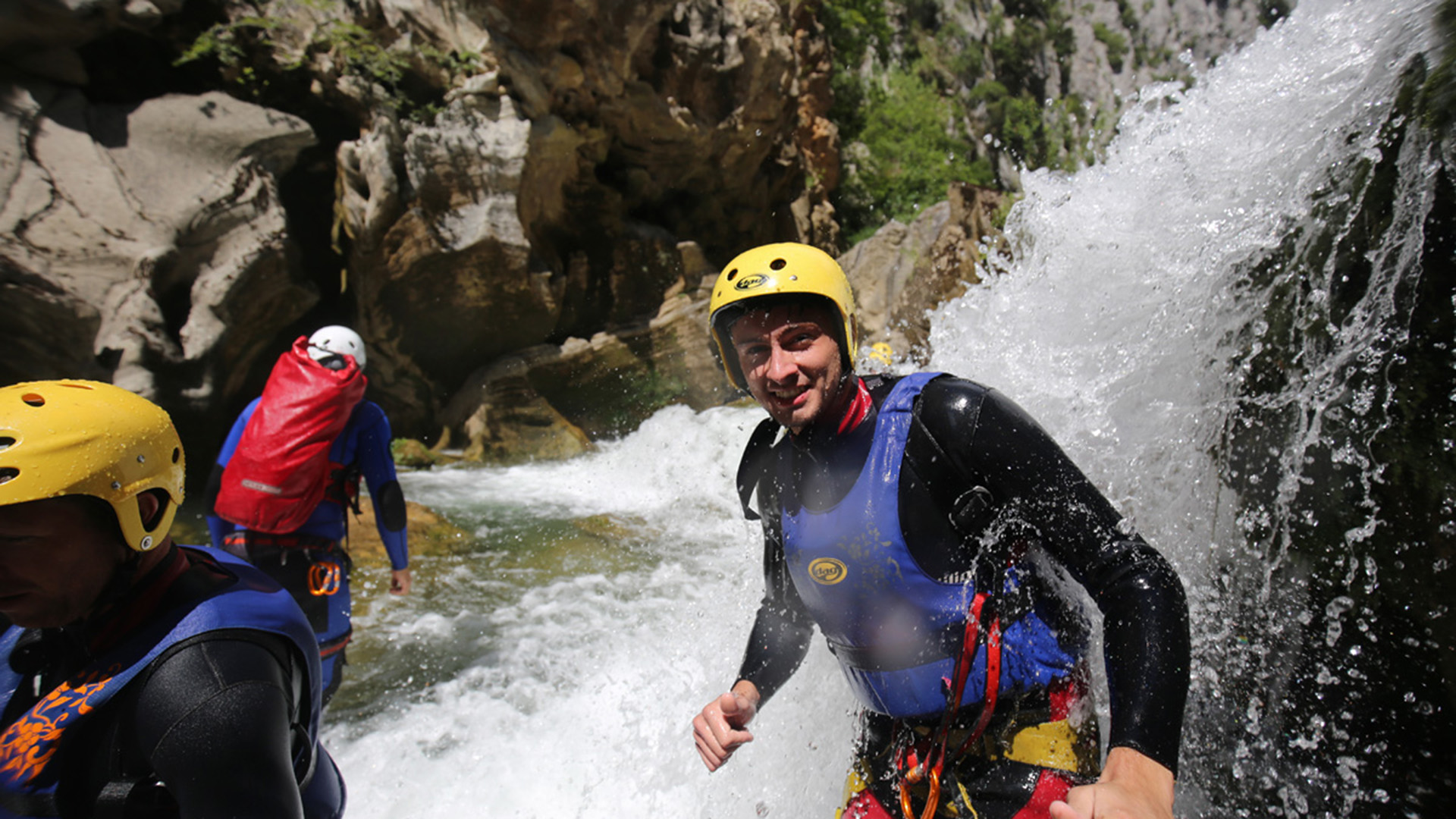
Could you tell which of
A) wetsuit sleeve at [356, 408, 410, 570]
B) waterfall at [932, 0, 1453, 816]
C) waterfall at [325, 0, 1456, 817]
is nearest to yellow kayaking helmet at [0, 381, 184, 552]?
wetsuit sleeve at [356, 408, 410, 570]

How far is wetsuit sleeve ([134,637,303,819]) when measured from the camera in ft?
3.54

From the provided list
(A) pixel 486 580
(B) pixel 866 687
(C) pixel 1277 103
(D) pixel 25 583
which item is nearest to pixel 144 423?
(D) pixel 25 583

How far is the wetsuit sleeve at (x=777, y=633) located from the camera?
5.95 ft

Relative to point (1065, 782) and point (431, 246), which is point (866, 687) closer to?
point (1065, 782)

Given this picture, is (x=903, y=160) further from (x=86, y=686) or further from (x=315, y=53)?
(x=86, y=686)

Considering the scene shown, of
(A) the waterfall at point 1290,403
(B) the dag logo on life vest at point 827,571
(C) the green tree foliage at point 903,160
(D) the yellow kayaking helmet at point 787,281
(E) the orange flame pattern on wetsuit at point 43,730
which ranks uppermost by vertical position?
(C) the green tree foliage at point 903,160

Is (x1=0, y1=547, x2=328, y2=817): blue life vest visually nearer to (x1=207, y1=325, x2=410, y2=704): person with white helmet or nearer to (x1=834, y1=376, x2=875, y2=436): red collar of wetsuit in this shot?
(x1=834, y1=376, x2=875, y2=436): red collar of wetsuit

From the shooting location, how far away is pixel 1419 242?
1870 millimetres

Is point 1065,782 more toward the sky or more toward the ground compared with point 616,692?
more toward the sky

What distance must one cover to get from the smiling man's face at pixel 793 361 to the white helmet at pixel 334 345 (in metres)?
2.34

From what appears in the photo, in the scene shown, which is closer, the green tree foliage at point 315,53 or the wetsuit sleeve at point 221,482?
the wetsuit sleeve at point 221,482

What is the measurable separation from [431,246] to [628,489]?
4.25 meters

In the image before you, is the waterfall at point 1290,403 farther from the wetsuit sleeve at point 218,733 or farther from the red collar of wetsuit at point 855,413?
the wetsuit sleeve at point 218,733

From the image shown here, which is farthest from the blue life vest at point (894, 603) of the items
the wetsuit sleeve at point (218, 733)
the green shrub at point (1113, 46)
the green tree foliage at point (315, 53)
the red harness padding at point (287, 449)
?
the green shrub at point (1113, 46)
